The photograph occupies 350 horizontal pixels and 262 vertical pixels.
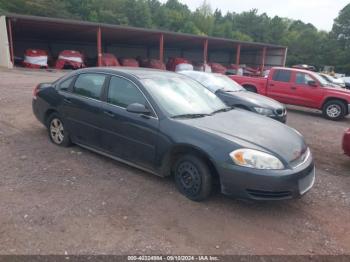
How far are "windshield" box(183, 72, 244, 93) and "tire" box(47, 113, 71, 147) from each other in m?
4.40

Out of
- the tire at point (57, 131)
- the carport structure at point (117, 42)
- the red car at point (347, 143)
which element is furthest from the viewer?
the carport structure at point (117, 42)

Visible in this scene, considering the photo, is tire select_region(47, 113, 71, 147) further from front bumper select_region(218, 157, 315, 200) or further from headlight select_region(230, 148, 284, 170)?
headlight select_region(230, 148, 284, 170)

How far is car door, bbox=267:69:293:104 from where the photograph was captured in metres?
11.7

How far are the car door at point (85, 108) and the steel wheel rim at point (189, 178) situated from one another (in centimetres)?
152

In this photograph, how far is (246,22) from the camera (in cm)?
7469

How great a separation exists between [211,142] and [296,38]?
63962mm

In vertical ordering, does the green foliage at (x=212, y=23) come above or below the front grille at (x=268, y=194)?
above

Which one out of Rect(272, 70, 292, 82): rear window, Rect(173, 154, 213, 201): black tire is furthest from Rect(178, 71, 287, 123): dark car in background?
Rect(173, 154, 213, 201): black tire

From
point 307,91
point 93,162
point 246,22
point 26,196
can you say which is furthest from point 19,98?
point 246,22

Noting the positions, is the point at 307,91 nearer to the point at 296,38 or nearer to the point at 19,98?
the point at 19,98

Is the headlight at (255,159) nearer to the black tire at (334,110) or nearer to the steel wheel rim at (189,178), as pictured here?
the steel wheel rim at (189,178)

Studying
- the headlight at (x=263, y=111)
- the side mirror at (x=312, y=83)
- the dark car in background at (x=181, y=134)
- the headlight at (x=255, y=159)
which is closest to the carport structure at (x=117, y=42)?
the side mirror at (x=312, y=83)

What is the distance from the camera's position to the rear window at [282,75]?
38.8 ft

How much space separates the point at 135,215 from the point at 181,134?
3.60 ft
